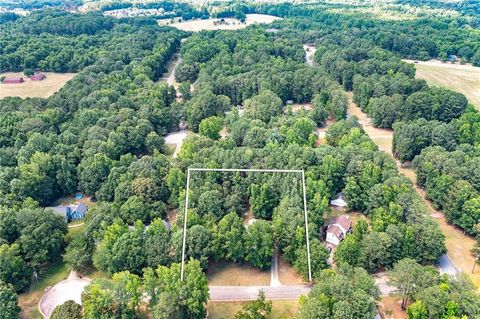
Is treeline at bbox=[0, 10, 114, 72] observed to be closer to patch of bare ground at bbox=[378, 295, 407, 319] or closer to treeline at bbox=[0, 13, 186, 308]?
treeline at bbox=[0, 13, 186, 308]

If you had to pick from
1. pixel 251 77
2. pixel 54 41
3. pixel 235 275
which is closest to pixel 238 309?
pixel 235 275

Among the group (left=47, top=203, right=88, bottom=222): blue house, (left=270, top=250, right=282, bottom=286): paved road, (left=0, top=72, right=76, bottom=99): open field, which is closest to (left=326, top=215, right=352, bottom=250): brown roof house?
(left=270, top=250, right=282, bottom=286): paved road

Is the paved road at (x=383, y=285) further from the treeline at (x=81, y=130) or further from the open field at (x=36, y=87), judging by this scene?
the open field at (x=36, y=87)

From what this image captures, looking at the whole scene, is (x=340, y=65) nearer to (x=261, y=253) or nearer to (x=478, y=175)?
(x=478, y=175)

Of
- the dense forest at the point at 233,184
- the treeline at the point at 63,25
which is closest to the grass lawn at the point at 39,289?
the dense forest at the point at 233,184

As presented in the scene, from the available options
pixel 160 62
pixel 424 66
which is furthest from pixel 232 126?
pixel 424 66

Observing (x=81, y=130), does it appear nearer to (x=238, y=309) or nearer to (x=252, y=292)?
(x=252, y=292)
